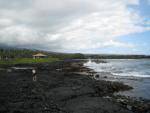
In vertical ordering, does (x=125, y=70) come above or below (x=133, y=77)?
below

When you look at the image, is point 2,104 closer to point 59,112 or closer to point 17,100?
point 17,100

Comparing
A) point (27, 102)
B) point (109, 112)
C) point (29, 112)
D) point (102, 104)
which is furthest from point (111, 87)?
point (29, 112)

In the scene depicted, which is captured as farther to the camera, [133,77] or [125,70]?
[125,70]

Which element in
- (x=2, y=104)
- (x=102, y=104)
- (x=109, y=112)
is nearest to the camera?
(x=109, y=112)

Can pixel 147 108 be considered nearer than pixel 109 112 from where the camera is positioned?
No

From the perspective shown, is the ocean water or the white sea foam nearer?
the ocean water

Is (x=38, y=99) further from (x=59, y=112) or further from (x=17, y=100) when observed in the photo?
(x=59, y=112)

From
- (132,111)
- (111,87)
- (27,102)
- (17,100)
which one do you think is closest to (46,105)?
(27,102)

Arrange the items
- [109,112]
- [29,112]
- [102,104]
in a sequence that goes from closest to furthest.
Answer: [29,112], [109,112], [102,104]

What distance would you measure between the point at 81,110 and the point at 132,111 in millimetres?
4143

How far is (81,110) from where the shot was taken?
13664 mm

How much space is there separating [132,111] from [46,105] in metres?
6.79

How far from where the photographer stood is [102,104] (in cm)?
1548

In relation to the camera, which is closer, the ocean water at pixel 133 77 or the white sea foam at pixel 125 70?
the ocean water at pixel 133 77
